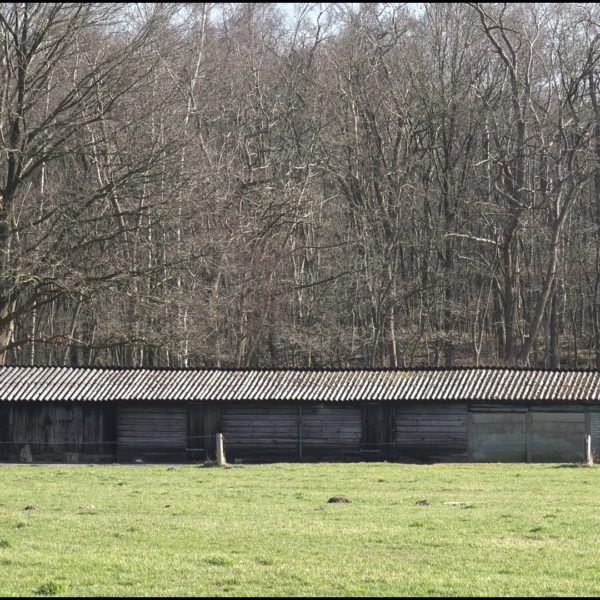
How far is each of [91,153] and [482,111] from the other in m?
18.3

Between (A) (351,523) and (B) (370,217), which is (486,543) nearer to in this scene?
(A) (351,523)

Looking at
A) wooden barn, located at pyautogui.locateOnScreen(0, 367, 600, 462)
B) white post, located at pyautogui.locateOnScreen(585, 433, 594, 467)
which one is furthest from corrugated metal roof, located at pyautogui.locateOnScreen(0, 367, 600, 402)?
white post, located at pyautogui.locateOnScreen(585, 433, 594, 467)

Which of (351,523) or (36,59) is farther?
(36,59)

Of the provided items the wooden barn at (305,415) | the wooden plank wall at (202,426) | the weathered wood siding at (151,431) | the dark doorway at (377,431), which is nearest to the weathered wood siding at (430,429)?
the wooden barn at (305,415)

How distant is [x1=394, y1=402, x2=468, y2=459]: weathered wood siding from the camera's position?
35.4 meters

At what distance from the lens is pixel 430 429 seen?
117 feet

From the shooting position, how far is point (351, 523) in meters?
17.4

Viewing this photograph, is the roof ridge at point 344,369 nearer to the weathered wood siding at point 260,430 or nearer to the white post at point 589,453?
the weathered wood siding at point 260,430

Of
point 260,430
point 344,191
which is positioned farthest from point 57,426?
point 344,191

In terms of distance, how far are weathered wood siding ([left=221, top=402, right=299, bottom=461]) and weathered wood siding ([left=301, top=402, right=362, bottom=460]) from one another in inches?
16.2

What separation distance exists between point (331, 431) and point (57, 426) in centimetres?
862

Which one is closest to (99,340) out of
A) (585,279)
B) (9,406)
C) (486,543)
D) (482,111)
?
(9,406)

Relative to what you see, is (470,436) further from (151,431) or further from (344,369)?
(151,431)

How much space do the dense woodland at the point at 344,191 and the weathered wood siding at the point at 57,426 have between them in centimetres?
400
